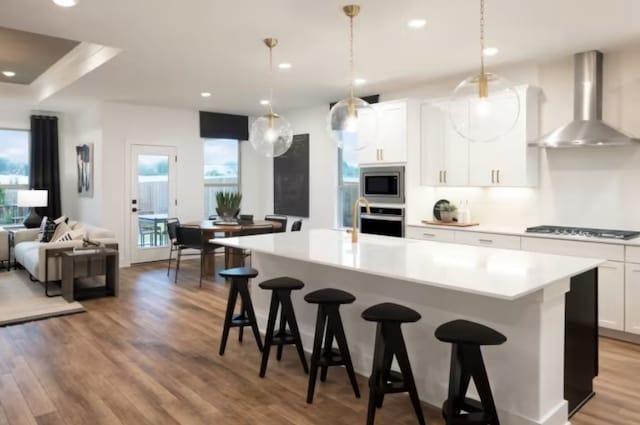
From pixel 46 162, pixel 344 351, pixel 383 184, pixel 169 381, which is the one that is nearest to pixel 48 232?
pixel 46 162

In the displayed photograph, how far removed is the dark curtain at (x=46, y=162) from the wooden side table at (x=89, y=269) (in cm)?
334

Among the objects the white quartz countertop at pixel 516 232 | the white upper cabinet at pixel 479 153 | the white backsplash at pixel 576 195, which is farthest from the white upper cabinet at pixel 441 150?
the white quartz countertop at pixel 516 232

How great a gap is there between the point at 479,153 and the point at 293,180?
374 cm

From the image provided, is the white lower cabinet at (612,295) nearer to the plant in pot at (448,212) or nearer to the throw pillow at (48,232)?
the plant in pot at (448,212)

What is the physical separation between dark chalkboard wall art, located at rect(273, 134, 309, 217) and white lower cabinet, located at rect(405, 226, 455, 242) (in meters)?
2.68

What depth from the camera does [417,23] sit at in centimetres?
377

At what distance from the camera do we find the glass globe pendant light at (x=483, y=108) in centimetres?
289

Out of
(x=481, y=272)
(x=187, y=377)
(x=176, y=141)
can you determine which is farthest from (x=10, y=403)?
(x=176, y=141)

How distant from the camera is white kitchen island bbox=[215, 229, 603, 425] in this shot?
2.48m

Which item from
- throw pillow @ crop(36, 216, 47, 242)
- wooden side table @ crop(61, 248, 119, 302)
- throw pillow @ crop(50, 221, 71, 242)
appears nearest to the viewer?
wooden side table @ crop(61, 248, 119, 302)

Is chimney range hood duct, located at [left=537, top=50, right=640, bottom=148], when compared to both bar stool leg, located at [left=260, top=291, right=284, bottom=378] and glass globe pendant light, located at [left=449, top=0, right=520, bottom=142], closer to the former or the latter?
glass globe pendant light, located at [left=449, top=0, right=520, bottom=142]

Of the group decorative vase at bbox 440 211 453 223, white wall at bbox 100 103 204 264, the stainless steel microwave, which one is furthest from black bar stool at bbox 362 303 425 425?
white wall at bbox 100 103 204 264

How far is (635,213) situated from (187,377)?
166 inches

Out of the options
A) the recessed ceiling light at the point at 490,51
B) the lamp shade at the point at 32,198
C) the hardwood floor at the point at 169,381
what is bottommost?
the hardwood floor at the point at 169,381
